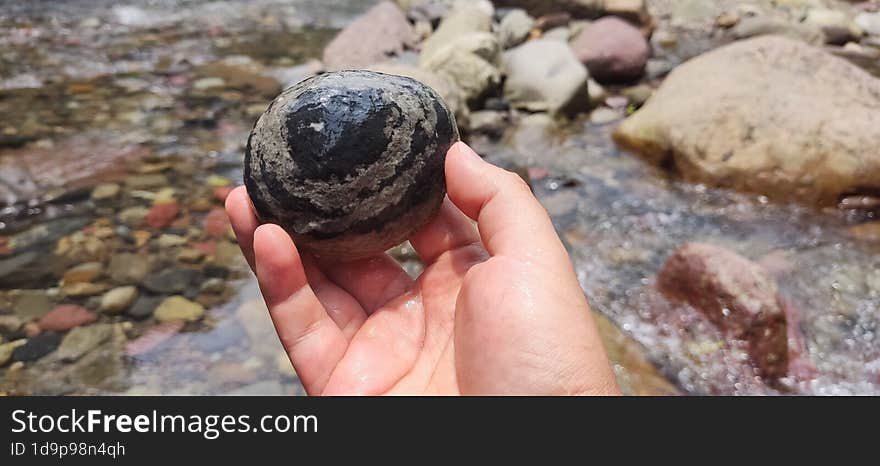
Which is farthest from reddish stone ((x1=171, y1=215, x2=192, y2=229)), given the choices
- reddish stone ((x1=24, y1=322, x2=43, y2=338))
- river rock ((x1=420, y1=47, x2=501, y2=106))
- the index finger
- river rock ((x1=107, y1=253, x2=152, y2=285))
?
the index finger

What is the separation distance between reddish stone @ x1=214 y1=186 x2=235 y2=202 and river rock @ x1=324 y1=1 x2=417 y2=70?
2534mm

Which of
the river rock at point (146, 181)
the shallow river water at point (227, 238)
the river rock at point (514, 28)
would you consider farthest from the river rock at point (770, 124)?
the river rock at point (146, 181)

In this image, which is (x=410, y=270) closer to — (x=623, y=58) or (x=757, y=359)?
(x=757, y=359)

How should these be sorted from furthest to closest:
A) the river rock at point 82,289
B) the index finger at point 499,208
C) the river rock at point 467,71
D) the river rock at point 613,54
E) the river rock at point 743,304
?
the river rock at point 613,54
the river rock at point 467,71
the river rock at point 82,289
the river rock at point 743,304
the index finger at point 499,208

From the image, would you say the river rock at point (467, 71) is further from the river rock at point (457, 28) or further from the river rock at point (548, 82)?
the river rock at point (457, 28)

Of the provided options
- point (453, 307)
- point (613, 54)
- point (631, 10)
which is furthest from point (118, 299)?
point (631, 10)

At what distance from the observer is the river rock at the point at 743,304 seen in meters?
3.13

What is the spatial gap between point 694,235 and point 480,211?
2.68 meters

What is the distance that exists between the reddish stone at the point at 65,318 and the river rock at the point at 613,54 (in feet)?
17.3

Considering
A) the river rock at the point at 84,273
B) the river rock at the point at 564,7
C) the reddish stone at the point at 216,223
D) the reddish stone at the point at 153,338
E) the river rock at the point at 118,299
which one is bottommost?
the river rock at the point at 564,7

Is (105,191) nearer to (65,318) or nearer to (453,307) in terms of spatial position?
(65,318)

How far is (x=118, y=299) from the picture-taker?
356 centimetres

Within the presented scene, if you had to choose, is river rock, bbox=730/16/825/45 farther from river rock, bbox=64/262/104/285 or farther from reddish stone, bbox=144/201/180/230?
river rock, bbox=64/262/104/285

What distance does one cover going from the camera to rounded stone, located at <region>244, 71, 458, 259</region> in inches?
75.9
